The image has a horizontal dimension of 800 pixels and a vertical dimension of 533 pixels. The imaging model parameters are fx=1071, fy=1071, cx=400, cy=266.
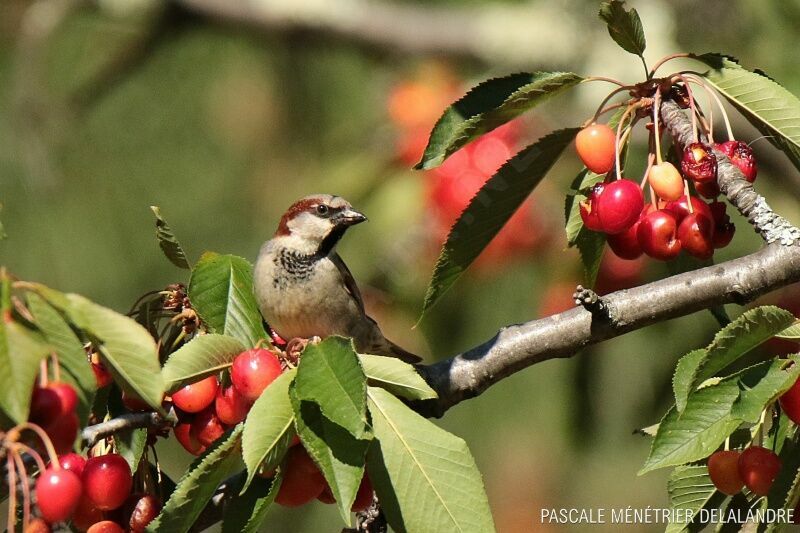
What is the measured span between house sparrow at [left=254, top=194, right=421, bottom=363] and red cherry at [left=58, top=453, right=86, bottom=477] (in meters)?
1.12

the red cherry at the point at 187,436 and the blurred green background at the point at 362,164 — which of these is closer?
the red cherry at the point at 187,436

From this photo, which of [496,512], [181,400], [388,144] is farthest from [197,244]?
[181,400]

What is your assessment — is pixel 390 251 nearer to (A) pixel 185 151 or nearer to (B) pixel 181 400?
(B) pixel 181 400

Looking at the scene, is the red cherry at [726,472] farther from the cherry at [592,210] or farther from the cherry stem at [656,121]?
the cherry stem at [656,121]

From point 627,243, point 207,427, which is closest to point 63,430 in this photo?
point 207,427

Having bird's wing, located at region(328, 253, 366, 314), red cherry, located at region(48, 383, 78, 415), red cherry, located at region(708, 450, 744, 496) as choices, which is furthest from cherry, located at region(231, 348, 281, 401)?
bird's wing, located at region(328, 253, 366, 314)

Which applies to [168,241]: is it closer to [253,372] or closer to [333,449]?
[253,372]

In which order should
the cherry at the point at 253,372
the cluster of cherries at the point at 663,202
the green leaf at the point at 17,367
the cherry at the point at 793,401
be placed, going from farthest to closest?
the cluster of cherries at the point at 663,202
the cherry at the point at 253,372
the cherry at the point at 793,401
the green leaf at the point at 17,367

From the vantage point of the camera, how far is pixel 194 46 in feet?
24.9

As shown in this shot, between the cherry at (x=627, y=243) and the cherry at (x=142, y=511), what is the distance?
110 centimetres

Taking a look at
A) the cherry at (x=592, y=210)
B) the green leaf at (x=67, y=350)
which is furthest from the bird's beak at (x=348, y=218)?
the green leaf at (x=67, y=350)

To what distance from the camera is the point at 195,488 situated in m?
1.84

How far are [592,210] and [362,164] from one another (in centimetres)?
226

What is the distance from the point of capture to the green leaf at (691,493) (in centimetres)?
206
